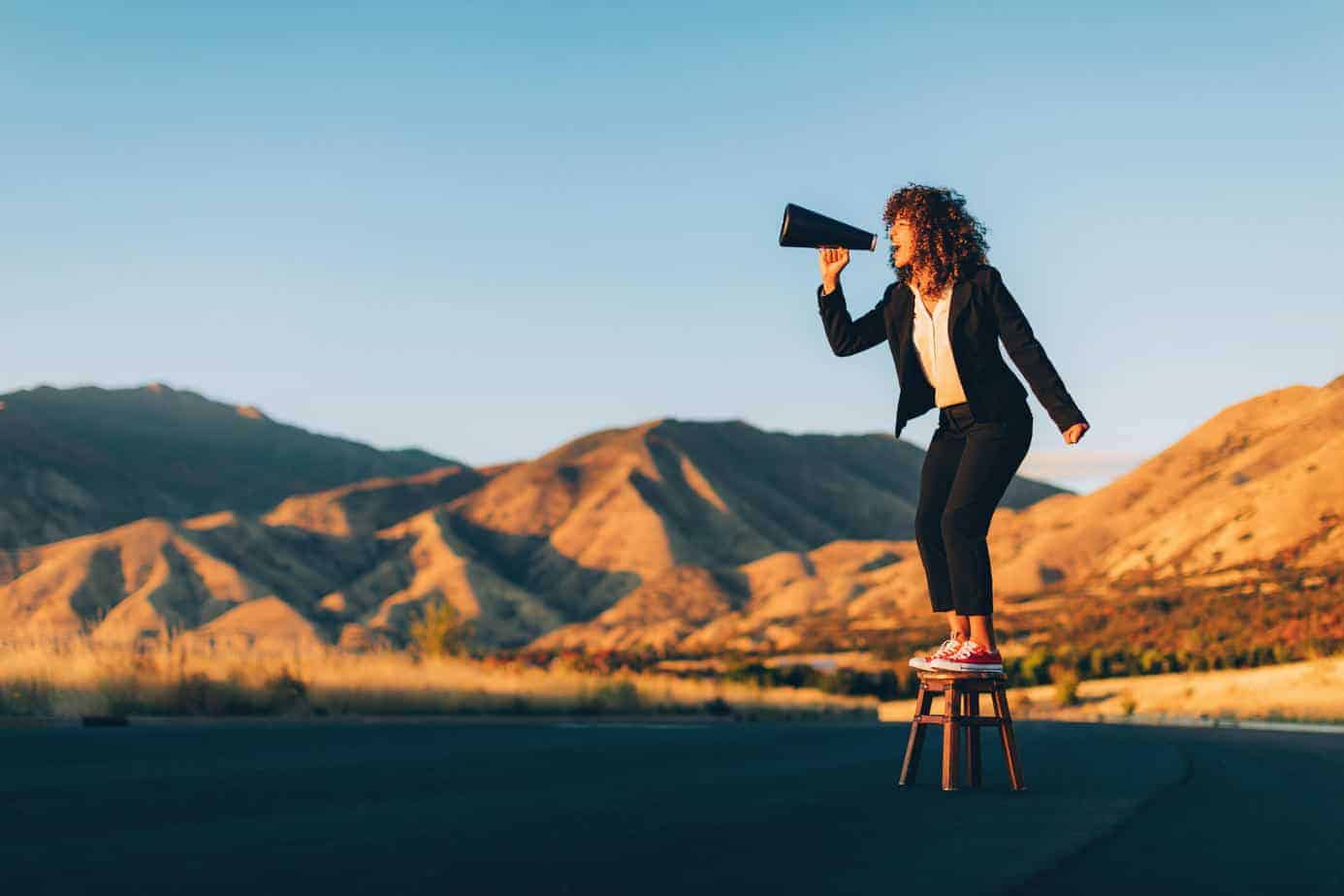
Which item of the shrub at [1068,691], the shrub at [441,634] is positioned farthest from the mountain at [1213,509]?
the shrub at [441,634]

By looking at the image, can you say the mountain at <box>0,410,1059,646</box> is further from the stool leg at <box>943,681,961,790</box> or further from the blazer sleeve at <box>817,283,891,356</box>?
the stool leg at <box>943,681,961,790</box>

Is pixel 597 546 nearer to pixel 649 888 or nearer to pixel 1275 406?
pixel 1275 406

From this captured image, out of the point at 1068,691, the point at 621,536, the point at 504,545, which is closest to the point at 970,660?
the point at 1068,691

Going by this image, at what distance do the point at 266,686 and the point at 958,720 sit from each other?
593 inches

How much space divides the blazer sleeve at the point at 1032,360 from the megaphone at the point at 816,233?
620 mm

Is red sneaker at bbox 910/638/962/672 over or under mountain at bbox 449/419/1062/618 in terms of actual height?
under

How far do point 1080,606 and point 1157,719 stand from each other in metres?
49.5

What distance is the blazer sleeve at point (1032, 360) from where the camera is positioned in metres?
7.14

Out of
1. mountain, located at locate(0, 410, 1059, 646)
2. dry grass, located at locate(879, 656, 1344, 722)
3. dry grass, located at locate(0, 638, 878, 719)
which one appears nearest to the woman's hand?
dry grass, located at locate(0, 638, 878, 719)

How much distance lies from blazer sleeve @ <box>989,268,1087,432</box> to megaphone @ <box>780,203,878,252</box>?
2.03ft

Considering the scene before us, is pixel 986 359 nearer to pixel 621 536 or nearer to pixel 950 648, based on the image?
pixel 950 648

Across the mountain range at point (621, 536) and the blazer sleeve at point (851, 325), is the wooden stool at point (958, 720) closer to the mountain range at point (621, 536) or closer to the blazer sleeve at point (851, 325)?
the blazer sleeve at point (851, 325)

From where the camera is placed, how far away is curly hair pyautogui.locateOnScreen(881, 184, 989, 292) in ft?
24.5

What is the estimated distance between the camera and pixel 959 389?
730cm
